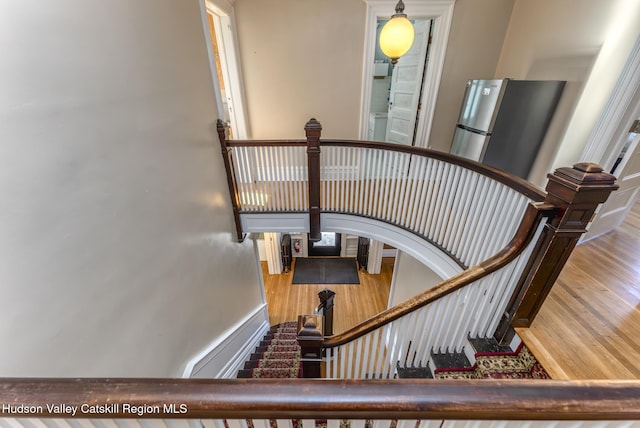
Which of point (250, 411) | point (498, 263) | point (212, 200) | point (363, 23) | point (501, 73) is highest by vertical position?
point (363, 23)

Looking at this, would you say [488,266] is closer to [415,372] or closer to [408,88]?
[415,372]

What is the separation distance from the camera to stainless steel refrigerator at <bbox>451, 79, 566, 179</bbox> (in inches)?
98.7

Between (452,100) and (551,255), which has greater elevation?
(452,100)

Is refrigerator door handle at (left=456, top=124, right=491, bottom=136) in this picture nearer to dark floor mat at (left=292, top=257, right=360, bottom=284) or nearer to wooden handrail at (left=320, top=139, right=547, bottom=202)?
wooden handrail at (left=320, top=139, right=547, bottom=202)

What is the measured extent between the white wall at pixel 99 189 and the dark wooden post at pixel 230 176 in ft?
1.53

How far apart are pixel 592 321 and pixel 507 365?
0.63 m

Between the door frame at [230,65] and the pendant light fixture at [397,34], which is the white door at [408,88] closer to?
the pendant light fixture at [397,34]

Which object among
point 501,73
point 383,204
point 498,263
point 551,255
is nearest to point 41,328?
point 498,263

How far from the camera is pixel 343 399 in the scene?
538 mm

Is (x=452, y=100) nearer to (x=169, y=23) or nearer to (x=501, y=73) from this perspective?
(x=501, y=73)

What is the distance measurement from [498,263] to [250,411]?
1.29 m

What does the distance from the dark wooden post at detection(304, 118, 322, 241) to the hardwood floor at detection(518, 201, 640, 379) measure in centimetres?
219

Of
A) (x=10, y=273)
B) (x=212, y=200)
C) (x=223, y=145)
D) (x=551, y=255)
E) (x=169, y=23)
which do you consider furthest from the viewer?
(x=223, y=145)

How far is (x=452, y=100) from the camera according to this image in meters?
3.68
